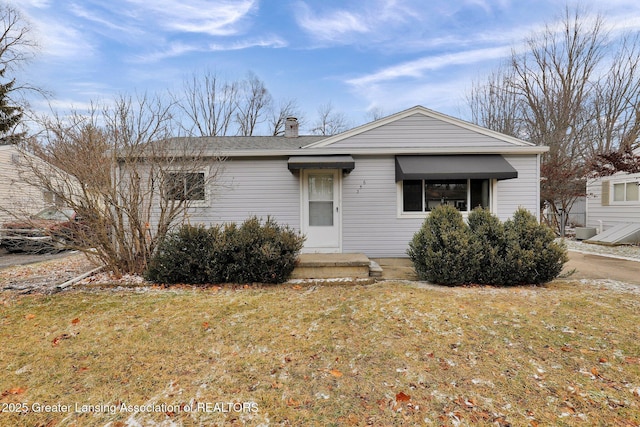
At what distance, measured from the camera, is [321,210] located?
7668mm

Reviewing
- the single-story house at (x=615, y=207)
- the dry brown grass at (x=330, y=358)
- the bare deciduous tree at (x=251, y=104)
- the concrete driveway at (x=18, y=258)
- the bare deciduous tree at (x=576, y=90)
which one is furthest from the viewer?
the bare deciduous tree at (x=251, y=104)

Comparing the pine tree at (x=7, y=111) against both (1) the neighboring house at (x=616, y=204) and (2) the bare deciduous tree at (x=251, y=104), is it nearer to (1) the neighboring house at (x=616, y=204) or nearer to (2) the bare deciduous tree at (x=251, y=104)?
(2) the bare deciduous tree at (x=251, y=104)

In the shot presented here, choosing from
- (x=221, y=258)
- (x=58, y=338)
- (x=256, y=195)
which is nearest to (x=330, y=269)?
(x=221, y=258)

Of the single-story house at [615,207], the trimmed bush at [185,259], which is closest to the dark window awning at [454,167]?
the trimmed bush at [185,259]

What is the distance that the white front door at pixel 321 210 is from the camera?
760 centimetres

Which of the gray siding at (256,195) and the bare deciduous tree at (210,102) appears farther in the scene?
the bare deciduous tree at (210,102)

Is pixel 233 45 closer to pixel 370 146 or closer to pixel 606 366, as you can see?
pixel 370 146

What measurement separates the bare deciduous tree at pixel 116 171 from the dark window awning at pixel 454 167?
456 centimetres

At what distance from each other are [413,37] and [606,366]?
12.2 meters

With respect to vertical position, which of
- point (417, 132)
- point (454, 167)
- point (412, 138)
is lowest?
point (454, 167)

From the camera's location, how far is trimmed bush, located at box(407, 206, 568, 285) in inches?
200

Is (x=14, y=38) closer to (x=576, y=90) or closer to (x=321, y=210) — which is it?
(x=321, y=210)

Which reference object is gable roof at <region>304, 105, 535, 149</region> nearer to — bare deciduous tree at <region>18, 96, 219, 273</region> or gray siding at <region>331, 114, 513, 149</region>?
gray siding at <region>331, 114, 513, 149</region>

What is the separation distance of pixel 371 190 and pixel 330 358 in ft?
16.8
